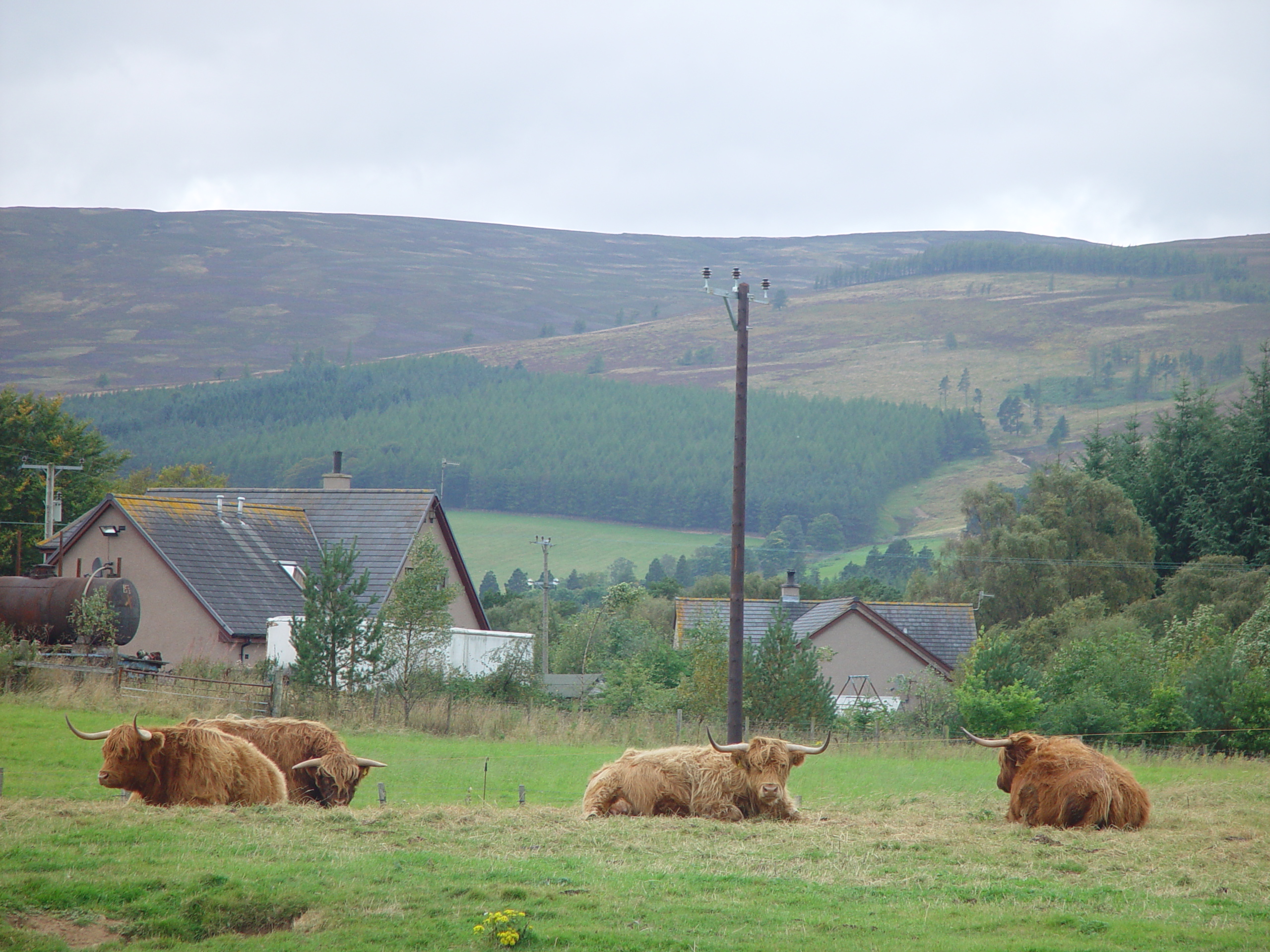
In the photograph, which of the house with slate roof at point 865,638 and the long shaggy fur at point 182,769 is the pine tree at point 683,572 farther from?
the long shaggy fur at point 182,769

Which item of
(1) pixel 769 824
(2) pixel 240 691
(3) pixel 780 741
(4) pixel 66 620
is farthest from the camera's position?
(4) pixel 66 620

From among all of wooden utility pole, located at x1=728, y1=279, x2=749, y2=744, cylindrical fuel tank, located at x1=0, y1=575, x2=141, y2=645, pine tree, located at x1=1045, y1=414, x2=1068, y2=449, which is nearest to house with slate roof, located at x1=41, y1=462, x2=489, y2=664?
cylindrical fuel tank, located at x1=0, y1=575, x2=141, y2=645

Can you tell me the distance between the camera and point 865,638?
48.8 meters

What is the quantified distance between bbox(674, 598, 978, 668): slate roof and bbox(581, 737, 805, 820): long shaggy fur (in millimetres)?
33696

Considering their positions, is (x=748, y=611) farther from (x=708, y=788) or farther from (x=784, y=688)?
(x=708, y=788)

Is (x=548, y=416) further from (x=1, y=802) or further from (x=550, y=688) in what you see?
(x=1, y=802)

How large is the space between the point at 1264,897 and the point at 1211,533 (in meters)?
45.5

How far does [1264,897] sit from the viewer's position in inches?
352

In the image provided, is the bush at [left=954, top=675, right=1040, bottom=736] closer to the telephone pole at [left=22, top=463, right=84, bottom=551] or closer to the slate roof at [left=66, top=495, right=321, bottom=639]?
the slate roof at [left=66, top=495, right=321, bottom=639]

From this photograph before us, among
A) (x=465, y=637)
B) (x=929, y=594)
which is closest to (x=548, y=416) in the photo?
(x=929, y=594)

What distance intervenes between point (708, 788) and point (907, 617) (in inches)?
1586

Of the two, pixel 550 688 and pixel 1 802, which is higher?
pixel 1 802

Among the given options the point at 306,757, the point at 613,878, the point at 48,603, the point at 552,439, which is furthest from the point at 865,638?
the point at 552,439

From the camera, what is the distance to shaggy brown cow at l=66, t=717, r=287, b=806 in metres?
12.3
